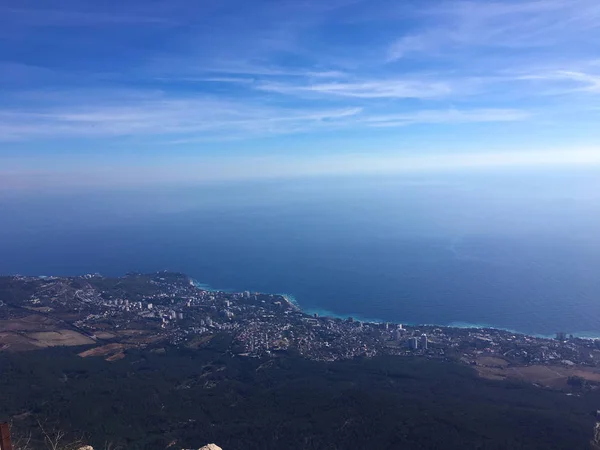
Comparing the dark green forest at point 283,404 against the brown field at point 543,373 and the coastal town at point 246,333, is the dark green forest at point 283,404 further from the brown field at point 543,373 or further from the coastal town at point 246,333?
the coastal town at point 246,333

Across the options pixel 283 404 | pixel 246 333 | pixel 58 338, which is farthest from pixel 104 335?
pixel 283 404

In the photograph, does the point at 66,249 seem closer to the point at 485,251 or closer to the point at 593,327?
the point at 485,251

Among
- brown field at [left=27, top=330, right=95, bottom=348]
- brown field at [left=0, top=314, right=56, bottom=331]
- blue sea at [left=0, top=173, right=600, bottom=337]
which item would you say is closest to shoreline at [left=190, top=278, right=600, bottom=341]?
blue sea at [left=0, top=173, right=600, bottom=337]

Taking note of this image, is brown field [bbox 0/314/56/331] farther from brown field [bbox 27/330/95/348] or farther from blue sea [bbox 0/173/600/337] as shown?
blue sea [bbox 0/173/600/337]

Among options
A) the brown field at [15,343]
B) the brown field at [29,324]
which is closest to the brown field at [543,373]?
the brown field at [15,343]

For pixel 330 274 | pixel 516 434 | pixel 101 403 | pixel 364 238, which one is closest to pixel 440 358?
pixel 516 434

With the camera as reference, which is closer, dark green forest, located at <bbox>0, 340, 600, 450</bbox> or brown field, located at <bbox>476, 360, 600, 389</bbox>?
dark green forest, located at <bbox>0, 340, 600, 450</bbox>
